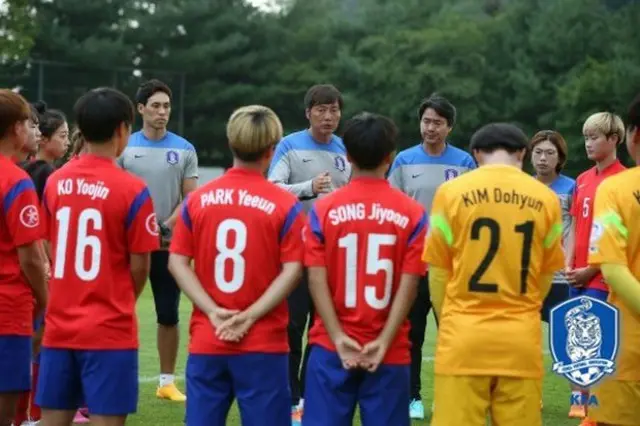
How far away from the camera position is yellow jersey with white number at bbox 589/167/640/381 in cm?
635

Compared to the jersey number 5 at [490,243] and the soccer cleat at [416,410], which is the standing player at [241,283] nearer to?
the jersey number 5 at [490,243]

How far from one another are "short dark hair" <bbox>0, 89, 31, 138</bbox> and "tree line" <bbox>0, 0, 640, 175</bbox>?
43.1m

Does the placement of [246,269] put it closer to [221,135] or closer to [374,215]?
[374,215]

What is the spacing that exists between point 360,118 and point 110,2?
51.8m

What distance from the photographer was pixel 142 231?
6688 mm

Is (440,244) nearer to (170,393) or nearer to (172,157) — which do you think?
(172,157)

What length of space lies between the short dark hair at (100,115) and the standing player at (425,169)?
3320 millimetres

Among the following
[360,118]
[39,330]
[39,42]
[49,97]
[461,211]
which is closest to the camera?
[461,211]

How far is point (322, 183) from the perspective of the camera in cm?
884

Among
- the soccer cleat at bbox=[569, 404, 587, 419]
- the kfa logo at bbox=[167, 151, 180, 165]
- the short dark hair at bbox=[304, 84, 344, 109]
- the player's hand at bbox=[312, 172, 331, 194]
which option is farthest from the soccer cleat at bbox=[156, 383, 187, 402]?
the soccer cleat at bbox=[569, 404, 587, 419]

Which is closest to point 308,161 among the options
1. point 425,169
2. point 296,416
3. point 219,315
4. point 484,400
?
point 425,169

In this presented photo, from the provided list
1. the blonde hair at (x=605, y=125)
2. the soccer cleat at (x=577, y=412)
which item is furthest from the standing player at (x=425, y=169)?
the soccer cleat at (x=577, y=412)

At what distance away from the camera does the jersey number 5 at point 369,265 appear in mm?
6555

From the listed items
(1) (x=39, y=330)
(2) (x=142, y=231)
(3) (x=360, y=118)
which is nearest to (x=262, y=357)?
(2) (x=142, y=231)
